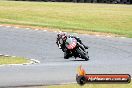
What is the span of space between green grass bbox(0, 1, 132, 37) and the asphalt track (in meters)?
4.32

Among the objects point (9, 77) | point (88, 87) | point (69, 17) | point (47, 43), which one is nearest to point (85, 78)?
point (88, 87)

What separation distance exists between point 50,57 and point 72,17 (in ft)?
65.9

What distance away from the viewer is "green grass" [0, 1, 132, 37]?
3591 cm

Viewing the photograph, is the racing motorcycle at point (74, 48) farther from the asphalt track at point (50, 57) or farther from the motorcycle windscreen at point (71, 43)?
the asphalt track at point (50, 57)

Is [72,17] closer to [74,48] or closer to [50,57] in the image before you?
[50,57]

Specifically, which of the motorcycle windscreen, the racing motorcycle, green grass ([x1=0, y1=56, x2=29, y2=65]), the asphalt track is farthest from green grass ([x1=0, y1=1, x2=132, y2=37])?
the motorcycle windscreen

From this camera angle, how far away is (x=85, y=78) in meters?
11.3

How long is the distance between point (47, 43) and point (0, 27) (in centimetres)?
753

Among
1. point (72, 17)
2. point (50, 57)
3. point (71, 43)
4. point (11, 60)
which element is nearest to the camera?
point (71, 43)

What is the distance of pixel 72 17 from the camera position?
138 feet

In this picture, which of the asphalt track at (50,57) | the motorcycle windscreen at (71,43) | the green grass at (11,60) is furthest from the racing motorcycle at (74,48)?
the green grass at (11,60)

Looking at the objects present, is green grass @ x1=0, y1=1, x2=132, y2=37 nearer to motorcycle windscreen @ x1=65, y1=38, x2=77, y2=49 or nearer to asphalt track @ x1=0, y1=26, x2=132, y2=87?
asphalt track @ x1=0, y1=26, x2=132, y2=87

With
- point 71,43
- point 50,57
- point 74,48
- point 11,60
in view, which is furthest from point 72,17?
point 71,43

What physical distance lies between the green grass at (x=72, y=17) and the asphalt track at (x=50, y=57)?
432cm
